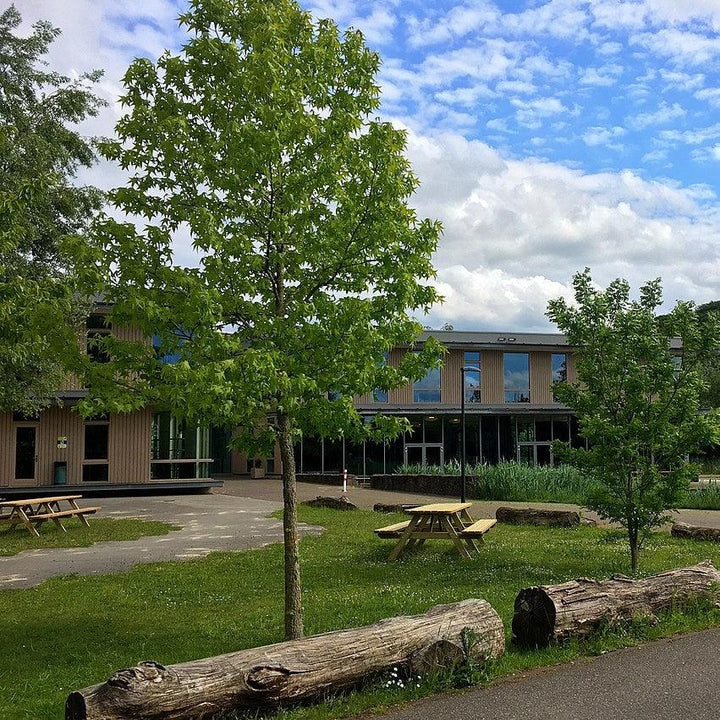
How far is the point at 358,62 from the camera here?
776 centimetres

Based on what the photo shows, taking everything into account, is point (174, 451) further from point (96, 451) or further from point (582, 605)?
point (582, 605)

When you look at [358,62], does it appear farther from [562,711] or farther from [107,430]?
[107,430]

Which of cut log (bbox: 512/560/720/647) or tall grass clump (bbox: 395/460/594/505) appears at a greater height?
cut log (bbox: 512/560/720/647)

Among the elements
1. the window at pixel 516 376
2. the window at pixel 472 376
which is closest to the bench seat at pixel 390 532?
the window at pixel 472 376

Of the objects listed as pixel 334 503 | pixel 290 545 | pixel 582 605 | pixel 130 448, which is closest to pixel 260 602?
pixel 290 545

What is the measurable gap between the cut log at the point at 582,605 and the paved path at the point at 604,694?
1.26 ft

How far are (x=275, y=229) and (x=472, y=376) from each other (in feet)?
111

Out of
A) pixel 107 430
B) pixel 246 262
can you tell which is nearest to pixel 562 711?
pixel 246 262

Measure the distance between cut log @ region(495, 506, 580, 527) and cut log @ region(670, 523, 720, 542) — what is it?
2.41 meters

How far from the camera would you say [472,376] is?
40.4 meters

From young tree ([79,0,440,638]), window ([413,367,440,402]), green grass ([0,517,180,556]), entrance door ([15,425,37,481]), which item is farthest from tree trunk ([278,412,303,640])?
window ([413,367,440,402])

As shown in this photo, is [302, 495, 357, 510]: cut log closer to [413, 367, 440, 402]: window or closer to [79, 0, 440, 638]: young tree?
[79, 0, 440, 638]: young tree

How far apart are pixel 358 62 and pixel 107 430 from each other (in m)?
23.2

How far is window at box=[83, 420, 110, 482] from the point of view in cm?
2802
